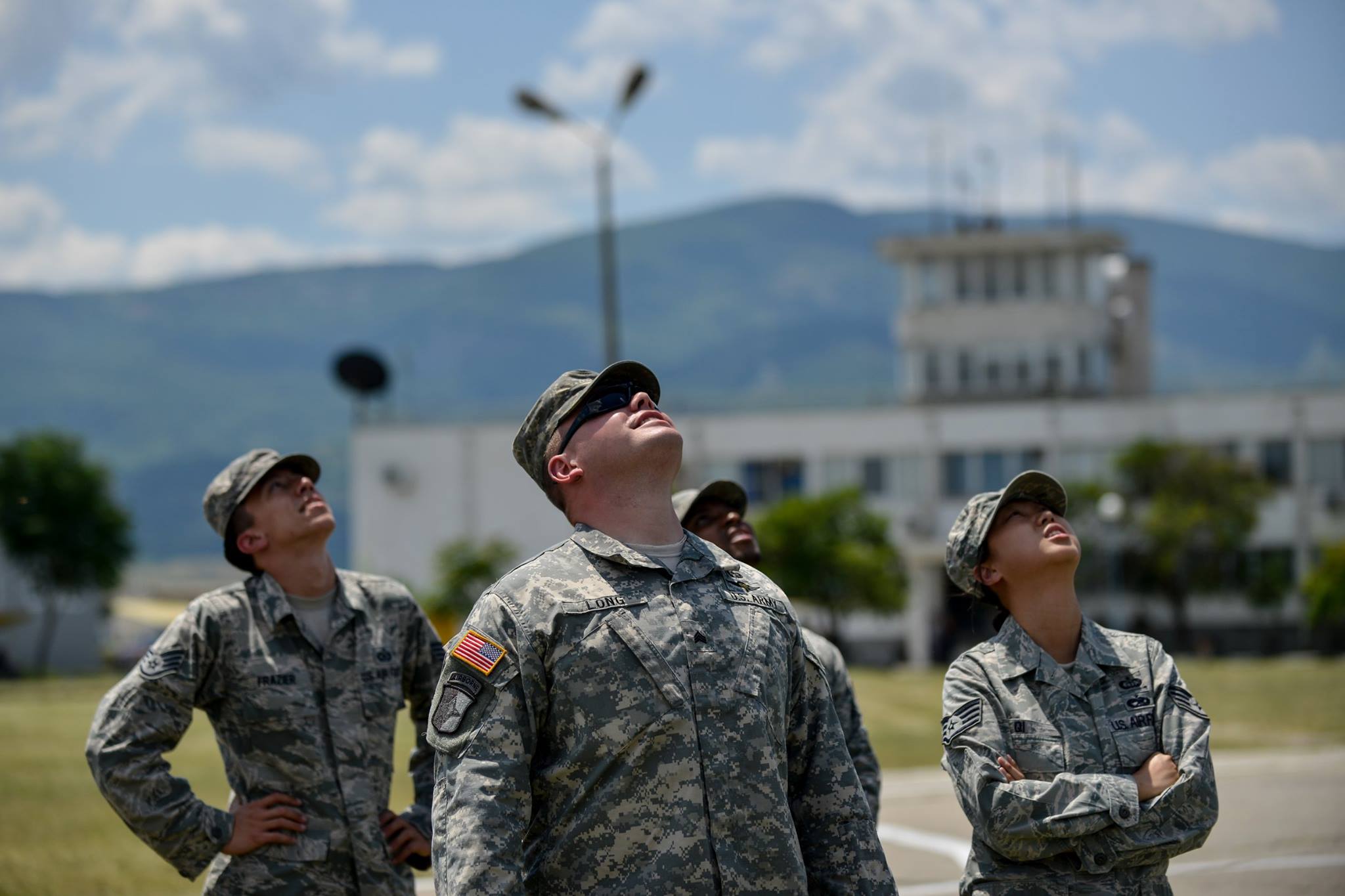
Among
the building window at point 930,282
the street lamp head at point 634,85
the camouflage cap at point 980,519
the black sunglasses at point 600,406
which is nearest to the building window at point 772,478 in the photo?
the building window at point 930,282

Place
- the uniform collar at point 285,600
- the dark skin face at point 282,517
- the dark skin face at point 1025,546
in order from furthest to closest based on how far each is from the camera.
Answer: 1. the dark skin face at point 282,517
2. the uniform collar at point 285,600
3. the dark skin face at point 1025,546

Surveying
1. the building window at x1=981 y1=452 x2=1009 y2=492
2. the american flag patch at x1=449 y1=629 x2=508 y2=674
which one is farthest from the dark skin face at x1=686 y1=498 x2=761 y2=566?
the building window at x1=981 y1=452 x2=1009 y2=492

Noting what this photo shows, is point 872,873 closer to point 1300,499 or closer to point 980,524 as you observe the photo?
point 980,524

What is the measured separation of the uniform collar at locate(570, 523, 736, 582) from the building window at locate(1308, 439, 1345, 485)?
5844 cm

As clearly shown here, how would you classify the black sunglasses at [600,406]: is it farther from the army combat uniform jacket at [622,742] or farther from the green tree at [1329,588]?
the green tree at [1329,588]

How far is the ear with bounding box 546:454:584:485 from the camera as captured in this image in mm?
4023

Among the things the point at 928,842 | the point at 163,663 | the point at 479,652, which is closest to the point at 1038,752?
the point at 479,652

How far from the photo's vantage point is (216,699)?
591cm

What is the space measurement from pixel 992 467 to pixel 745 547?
54.0 meters

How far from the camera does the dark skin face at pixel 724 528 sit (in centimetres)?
728

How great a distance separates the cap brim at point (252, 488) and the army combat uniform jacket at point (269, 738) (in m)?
0.20

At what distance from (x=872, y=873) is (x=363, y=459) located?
62.5m

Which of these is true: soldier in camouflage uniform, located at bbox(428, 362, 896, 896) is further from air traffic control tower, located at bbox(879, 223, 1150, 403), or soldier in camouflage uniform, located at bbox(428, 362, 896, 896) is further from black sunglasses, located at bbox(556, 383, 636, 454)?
air traffic control tower, located at bbox(879, 223, 1150, 403)

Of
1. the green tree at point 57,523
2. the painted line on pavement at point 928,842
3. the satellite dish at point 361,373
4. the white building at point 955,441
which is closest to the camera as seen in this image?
the painted line on pavement at point 928,842
